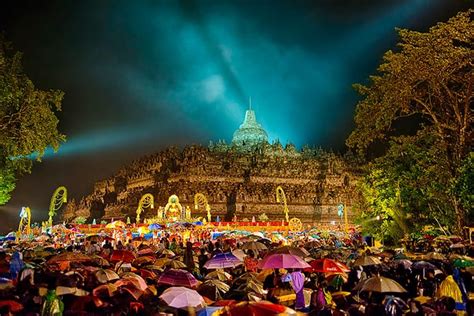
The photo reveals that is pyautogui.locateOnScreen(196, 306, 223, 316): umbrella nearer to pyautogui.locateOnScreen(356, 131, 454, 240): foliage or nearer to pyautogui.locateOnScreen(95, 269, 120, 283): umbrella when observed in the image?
pyautogui.locateOnScreen(95, 269, 120, 283): umbrella

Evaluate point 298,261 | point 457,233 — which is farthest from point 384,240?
point 298,261

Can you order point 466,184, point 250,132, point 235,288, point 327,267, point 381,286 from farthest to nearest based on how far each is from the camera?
1. point 250,132
2. point 466,184
3. point 327,267
4. point 235,288
5. point 381,286

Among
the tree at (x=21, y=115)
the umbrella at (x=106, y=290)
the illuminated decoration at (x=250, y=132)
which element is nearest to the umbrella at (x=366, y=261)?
the umbrella at (x=106, y=290)

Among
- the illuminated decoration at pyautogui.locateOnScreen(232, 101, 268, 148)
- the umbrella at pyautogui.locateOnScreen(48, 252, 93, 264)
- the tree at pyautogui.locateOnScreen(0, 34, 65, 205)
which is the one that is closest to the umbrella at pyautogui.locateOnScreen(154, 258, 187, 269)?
the umbrella at pyautogui.locateOnScreen(48, 252, 93, 264)

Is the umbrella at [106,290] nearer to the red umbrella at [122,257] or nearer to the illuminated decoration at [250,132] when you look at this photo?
the red umbrella at [122,257]

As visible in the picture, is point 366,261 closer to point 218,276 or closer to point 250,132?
point 218,276

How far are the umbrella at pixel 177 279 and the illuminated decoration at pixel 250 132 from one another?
67649 mm

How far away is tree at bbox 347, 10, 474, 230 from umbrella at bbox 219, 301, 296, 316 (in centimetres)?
1743

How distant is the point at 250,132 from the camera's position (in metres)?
81.3

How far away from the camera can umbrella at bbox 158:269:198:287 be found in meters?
9.48

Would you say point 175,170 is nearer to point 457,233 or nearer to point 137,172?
point 137,172

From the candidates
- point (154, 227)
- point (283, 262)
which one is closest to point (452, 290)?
point (283, 262)

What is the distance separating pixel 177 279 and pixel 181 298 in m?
1.67

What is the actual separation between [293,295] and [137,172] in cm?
5931
